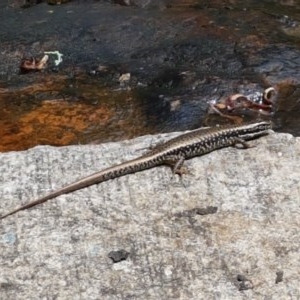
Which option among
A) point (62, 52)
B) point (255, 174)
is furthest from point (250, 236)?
point (62, 52)

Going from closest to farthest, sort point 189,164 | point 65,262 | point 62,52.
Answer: point 65,262 < point 189,164 < point 62,52

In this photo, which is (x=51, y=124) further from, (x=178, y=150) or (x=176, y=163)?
(x=176, y=163)

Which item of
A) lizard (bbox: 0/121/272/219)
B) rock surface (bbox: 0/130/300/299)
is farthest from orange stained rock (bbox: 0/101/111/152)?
lizard (bbox: 0/121/272/219)

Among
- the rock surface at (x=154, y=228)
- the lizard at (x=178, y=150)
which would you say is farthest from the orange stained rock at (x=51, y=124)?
the lizard at (x=178, y=150)

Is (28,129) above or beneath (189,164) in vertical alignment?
beneath

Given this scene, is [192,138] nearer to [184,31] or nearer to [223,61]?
[223,61]

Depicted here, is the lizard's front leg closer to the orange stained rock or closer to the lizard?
the lizard

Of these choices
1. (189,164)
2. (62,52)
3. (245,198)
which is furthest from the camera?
(62,52)

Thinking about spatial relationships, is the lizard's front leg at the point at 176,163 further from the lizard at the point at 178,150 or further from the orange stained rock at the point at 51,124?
the orange stained rock at the point at 51,124
